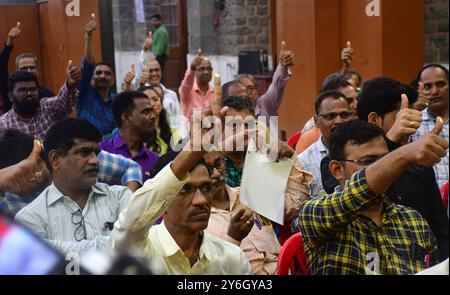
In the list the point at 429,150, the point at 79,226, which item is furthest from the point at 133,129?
the point at 429,150

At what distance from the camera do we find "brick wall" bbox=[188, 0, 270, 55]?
36.2 ft

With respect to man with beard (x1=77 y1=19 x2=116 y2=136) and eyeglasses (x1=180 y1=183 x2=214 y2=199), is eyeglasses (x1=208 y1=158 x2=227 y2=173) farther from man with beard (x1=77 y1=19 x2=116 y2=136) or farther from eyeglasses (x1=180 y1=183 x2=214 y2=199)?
man with beard (x1=77 y1=19 x2=116 y2=136)

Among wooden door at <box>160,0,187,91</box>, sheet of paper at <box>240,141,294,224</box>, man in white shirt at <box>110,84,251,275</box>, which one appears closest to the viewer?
man in white shirt at <box>110,84,251,275</box>

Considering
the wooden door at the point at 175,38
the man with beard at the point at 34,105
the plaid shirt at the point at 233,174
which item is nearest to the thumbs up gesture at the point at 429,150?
the plaid shirt at the point at 233,174

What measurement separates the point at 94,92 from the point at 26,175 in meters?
3.08

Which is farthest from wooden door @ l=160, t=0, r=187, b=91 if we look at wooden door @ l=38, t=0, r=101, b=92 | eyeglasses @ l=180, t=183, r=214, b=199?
eyeglasses @ l=180, t=183, r=214, b=199

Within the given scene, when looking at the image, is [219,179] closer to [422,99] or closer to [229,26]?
[422,99]

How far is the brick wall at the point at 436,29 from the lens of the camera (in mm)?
7875

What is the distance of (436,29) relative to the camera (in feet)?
26.2

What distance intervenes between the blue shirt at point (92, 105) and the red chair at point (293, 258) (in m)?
3.13

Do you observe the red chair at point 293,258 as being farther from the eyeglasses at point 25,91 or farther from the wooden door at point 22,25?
the wooden door at point 22,25
